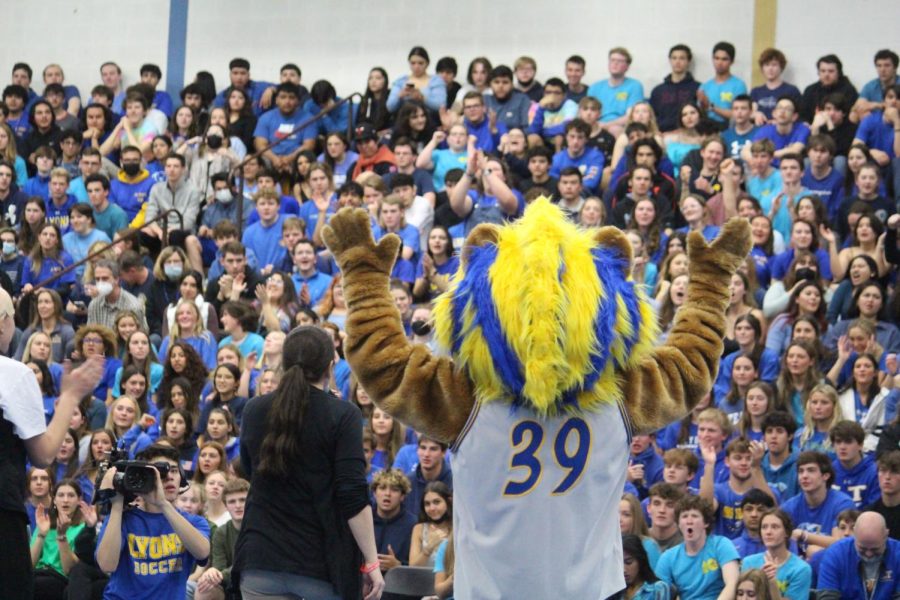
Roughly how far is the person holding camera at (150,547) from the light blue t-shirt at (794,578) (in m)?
3.03

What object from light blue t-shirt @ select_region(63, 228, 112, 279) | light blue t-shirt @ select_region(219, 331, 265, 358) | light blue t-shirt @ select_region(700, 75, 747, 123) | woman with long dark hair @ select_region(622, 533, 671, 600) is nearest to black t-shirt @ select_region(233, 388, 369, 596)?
woman with long dark hair @ select_region(622, 533, 671, 600)

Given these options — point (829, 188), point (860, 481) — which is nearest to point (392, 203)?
point (829, 188)

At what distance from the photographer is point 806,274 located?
37.6 ft

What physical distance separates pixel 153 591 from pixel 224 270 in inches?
266

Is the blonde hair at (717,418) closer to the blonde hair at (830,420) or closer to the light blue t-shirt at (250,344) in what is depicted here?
the blonde hair at (830,420)

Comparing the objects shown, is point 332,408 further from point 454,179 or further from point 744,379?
point 454,179

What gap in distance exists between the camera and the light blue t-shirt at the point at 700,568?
330 inches

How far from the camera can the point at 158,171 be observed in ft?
53.3

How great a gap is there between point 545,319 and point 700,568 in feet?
14.8

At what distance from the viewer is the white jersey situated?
14.3 ft

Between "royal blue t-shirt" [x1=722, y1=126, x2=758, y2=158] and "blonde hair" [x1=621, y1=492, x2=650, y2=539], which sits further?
"royal blue t-shirt" [x1=722, y1=126, x2=758, y2=158]

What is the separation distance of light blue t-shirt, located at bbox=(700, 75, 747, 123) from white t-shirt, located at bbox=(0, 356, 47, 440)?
1087 centimetres

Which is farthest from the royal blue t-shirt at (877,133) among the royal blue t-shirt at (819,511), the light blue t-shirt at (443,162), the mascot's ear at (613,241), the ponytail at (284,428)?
the mascot's ear at (613,241)

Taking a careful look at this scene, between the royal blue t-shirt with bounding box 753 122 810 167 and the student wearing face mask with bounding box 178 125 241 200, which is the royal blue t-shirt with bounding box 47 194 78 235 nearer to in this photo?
the student wearing face mask with bounding box 178 125 241 200
